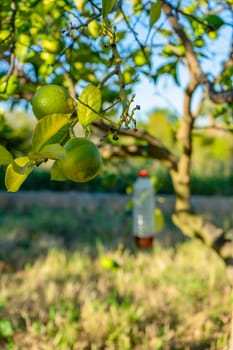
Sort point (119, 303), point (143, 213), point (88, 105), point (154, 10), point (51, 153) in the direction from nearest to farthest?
point (51, 153) < point (88, 105) < point (154, 10) < point (119, 303) < point (143, 213)

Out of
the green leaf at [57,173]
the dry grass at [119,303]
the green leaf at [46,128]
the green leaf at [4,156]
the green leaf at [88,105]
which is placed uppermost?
the green leaf at [88,105]

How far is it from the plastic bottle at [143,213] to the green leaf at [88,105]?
229 cm

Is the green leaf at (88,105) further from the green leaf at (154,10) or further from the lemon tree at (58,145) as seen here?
the green leaf at (154,10)

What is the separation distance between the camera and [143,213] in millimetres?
3516

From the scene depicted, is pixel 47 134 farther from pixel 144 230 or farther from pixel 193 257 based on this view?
pixel 193 257

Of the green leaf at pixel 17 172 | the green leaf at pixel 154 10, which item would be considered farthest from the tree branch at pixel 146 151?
the green leaf at pixel 17 172

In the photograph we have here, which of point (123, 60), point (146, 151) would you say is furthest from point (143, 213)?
point (123, 60)

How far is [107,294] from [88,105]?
102 inches

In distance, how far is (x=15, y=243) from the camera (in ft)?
15.3

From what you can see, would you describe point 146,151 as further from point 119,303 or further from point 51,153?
point 51,153

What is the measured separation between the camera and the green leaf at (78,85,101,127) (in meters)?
0.73

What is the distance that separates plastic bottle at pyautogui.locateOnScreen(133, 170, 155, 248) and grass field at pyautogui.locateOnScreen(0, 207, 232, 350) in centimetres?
14

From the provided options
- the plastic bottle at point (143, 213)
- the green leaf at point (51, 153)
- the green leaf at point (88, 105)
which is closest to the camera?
the green leaf at point (51, 153)

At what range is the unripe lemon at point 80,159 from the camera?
70 cm
